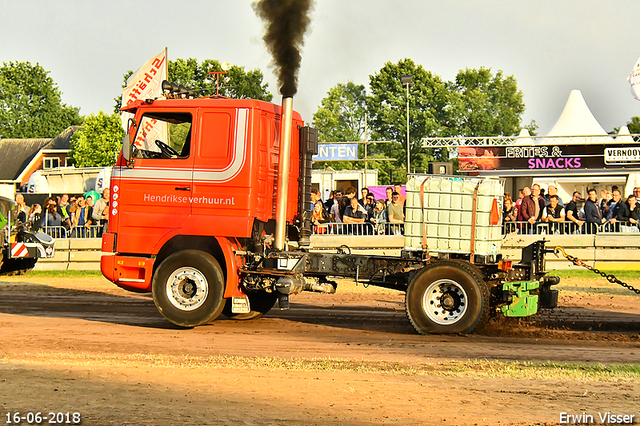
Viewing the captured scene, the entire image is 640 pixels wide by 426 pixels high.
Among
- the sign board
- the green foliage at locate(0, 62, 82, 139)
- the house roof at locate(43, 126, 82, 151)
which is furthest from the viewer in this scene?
the green foliage at locate(0, 62, 82, 139)

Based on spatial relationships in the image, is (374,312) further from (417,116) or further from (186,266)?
(417,116)

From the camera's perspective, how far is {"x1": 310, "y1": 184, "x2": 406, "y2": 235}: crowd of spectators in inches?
725

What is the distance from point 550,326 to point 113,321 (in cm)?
672

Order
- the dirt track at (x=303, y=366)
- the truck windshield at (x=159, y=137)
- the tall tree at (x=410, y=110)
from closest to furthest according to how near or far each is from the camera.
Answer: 1. the dirt track at (x=303, y=366)
2. the truck windshield at (x=159, y=137)
3. the tall tree at (x=410, y=110)

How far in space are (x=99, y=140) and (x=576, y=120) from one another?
40.3 m

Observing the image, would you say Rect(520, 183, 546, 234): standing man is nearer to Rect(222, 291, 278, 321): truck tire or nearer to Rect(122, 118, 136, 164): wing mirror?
Rect(222, 291, 278, 321): truck tire

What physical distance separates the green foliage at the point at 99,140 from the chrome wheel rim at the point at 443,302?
57.6 m

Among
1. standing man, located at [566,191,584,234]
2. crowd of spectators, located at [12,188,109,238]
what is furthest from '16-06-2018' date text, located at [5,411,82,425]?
standing man, located at [566,191,584,234]

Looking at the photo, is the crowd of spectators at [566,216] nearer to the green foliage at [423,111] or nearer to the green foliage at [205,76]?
the green foliage at [423,111]

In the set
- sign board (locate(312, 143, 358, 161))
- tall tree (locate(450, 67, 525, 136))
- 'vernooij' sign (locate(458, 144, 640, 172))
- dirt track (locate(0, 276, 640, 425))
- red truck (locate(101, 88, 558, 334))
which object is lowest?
dirt track (locate(0, 276, 640, 425))

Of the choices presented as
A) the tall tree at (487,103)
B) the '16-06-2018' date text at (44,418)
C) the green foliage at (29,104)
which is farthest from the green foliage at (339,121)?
the '16-06-2018' date text at (44,418)

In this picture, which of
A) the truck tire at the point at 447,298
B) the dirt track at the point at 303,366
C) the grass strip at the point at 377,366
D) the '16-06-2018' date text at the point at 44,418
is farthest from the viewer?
the truck tire at the point at 447,298

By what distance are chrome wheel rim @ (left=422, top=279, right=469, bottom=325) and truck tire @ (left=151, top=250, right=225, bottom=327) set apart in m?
2.89

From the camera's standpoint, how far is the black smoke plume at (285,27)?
1107 cm
